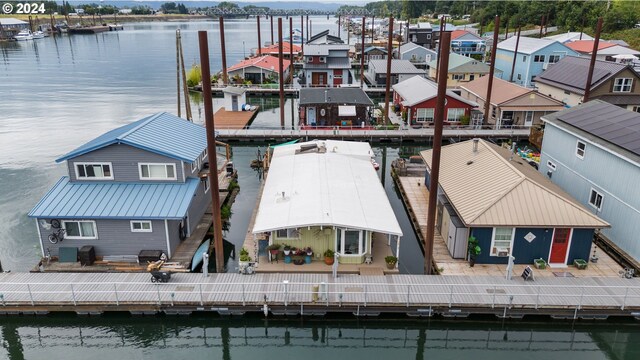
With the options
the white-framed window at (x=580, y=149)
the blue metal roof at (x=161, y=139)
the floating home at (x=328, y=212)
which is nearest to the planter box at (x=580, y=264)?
the white-framed window at (x=580, y=149)

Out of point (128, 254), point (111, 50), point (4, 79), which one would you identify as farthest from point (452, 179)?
point (111, 50)

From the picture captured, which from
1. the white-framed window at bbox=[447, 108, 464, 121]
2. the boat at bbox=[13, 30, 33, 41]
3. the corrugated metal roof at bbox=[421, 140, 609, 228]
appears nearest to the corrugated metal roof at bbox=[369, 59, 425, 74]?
the white-framed window at bbox=[447, 108, 464, 121]

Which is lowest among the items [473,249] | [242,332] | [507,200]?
[242,332]

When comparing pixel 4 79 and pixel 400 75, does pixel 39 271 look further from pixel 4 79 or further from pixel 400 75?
pixel 4 79

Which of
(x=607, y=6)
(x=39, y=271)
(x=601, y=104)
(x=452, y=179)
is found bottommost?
(x=39, y=271)

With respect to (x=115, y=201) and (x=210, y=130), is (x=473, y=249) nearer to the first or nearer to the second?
(x=210, y=130)

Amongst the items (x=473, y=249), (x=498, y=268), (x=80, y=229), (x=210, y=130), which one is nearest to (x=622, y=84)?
(x=498, y=268)

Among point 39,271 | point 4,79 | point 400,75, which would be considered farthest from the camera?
point 4,79
